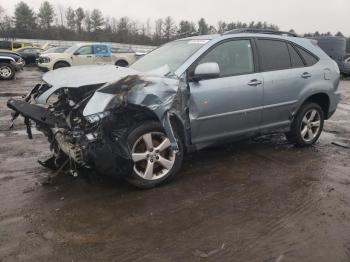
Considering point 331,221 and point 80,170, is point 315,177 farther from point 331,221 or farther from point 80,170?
point 80,170

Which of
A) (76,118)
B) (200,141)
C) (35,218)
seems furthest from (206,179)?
(35,218)

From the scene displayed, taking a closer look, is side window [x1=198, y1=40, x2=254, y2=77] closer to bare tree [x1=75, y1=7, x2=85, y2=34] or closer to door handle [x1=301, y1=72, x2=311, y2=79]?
door handle [x1=301, y1=72, x2=311, y2=79]

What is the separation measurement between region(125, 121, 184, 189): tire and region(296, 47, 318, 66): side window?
2606 millimetres

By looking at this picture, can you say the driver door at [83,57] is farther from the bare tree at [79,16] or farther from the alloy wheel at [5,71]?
the bare tree at [79,16]

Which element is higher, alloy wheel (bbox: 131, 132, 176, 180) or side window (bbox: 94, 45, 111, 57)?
side window (bbox: 94, 45, 111, 57)

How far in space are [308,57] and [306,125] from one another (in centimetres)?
102

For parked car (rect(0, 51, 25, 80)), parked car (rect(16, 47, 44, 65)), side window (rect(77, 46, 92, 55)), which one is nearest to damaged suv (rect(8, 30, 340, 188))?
parked car (rect(0, 51, 25, 80))

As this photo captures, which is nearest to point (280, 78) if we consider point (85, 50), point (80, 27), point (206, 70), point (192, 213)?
point (206, 70)

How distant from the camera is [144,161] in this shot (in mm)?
4422

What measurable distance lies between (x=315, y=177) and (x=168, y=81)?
2200 mm

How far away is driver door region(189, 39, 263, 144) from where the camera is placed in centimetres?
474

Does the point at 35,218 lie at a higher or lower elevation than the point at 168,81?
lower

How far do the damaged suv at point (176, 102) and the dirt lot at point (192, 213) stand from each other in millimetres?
342

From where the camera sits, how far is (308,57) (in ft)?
19.9
